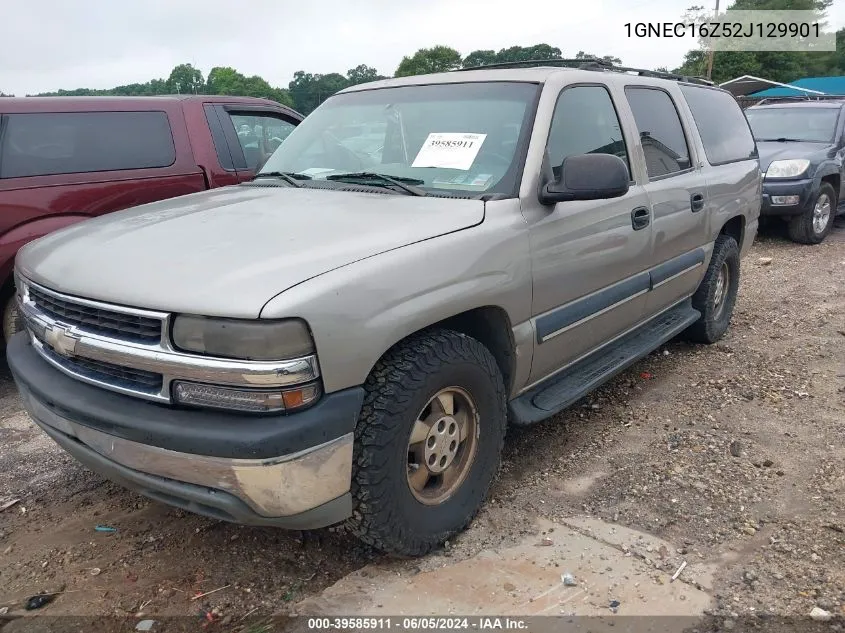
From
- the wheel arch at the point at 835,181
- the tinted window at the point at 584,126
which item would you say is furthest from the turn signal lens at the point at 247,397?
the wheel arch at the point at 835,181

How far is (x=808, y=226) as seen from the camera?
28.2 ft

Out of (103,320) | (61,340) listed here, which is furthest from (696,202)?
(61,340)

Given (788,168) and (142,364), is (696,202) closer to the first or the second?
(142,364)

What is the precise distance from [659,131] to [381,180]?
6.29ft

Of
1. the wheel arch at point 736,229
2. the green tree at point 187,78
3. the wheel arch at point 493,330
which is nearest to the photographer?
the wheel arch at point 493,330

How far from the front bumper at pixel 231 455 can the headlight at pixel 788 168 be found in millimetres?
8140

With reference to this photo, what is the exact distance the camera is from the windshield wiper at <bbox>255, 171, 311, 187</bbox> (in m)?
3.33

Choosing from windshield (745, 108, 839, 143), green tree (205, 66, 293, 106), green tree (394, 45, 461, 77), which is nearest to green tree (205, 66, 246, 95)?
green tree (205, 66, 293, 106)

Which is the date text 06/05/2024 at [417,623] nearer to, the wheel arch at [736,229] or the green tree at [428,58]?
the wheel arch at [736,229]

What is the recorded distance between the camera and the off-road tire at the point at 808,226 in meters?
8.55

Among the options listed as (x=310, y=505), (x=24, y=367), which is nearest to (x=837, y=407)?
(x=310, y=505)

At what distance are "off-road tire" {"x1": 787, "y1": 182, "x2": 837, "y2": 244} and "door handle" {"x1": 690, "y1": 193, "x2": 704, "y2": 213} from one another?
5.23m

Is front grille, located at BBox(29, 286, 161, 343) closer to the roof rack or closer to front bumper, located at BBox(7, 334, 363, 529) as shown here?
front bumper, located at BBox(7, 334, 363, 529)

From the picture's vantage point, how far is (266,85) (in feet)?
195
